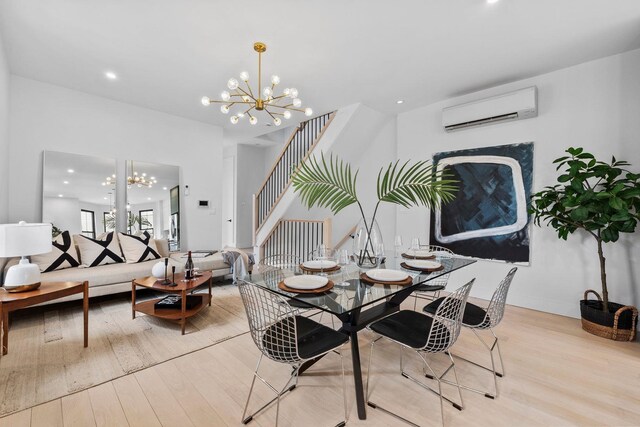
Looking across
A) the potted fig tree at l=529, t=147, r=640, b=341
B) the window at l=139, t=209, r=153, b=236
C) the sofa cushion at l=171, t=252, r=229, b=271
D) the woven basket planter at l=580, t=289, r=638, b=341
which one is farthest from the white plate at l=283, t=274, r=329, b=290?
the window at l=139, t=209, r=153, b=236

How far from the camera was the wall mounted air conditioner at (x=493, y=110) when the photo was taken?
10.8ft

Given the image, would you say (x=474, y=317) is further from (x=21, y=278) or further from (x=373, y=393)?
(x=21, y=278)

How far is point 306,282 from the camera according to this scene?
1.81 meters

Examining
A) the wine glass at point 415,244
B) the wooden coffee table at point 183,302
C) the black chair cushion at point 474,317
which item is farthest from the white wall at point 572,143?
the wooden coffee table at point 183,302

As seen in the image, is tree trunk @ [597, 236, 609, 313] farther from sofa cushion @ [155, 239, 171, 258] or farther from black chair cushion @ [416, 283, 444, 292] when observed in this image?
sofa cushion @ [155, 239, 171, 258]

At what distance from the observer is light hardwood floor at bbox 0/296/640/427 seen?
65.4 inches

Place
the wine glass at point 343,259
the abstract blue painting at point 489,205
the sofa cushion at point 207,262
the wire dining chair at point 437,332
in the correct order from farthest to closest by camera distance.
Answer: the sofa cushion at point 207,262 → the abstract blue painting at point 489,205 → the wine glass at point 343,259 → the wire dining chair at point 437,332

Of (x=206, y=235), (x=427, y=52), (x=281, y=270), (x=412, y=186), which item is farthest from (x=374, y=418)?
(x=206, y=235)

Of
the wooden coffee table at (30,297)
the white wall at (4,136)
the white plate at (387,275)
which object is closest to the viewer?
the white plate at (387,275)

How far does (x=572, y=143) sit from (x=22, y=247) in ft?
17.2

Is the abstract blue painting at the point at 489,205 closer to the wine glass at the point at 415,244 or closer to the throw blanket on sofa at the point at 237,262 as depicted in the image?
the wine glass at the point at 415,244

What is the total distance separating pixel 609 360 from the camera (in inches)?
91.0

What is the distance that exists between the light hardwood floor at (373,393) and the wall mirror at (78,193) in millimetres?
2778

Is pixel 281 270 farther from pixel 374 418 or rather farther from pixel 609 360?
pixel 609 360
